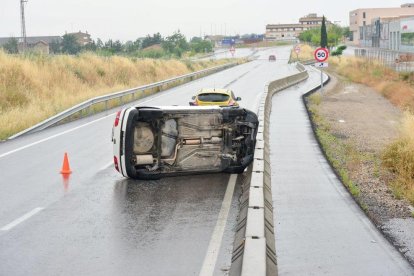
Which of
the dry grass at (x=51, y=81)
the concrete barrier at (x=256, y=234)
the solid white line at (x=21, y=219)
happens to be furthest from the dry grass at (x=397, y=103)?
the dry grass at (x=51, y=81)

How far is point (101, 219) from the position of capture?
1044cm

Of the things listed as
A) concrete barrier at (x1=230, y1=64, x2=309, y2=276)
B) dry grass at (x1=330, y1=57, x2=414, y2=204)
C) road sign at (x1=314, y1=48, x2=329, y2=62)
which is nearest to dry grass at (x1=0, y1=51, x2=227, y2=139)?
road sign at (x1=314, y1=48, x2=329, y2=62)

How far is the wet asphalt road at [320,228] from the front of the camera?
806cm

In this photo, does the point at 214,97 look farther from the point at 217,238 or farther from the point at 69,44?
the point at 69,44

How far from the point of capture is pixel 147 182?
530 inches

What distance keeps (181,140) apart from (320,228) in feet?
15.0

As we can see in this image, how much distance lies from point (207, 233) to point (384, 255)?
7.98ft

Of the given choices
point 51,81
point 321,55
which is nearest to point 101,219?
point 51,81

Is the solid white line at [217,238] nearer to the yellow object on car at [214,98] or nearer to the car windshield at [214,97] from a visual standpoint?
the yellow object on car at [214,98]

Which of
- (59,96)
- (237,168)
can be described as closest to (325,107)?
(59,96)

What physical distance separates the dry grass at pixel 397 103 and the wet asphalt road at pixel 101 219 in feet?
12.4

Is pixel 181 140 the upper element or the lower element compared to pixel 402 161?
upper

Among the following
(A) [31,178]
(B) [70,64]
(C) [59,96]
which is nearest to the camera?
(A) [31,178]

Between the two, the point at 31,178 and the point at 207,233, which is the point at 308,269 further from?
the point at 31,178
